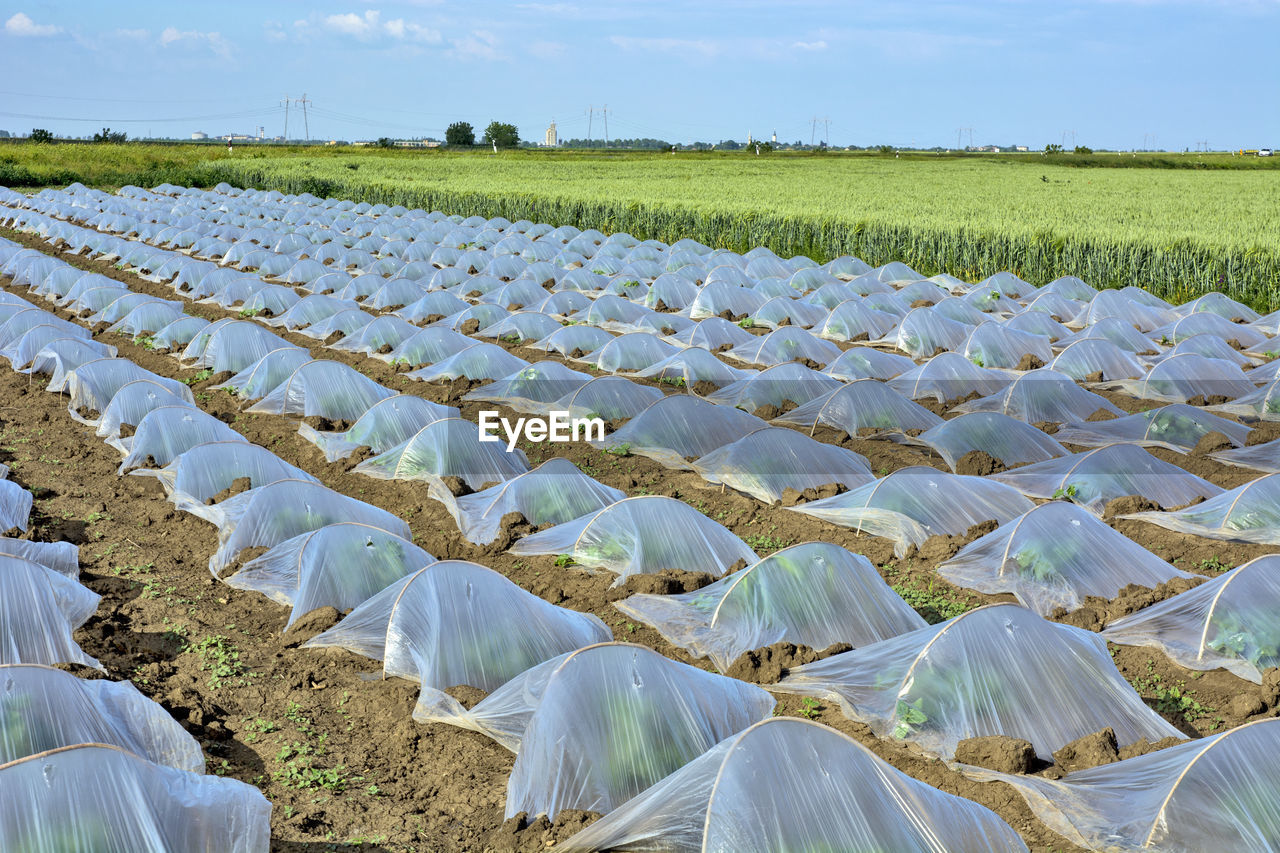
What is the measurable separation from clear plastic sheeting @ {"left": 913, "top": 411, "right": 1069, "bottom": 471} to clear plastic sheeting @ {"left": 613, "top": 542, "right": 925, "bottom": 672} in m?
4.01

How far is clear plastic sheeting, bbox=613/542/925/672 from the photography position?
6.42m

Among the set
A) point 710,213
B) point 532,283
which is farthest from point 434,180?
point 532,283

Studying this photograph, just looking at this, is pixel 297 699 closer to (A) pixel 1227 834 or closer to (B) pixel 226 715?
(B) pixel 226 715

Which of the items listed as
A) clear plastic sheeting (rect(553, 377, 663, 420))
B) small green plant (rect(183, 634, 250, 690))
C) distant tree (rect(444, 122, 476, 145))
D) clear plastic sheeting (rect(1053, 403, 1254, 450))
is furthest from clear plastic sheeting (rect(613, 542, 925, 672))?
distant tree (rect(444, 122, 476, 145))

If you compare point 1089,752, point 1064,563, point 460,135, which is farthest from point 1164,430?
point 460,135

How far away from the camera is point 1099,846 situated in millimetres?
4605

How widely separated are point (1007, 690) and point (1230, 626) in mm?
1926

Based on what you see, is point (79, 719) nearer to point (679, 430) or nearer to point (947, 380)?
point (679, 430)

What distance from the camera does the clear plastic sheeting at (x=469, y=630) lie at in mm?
5910

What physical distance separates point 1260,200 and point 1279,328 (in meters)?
21.1

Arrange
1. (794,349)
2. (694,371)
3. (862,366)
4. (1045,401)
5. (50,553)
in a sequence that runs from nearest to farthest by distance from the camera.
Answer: (50,553), (1045,401), (694,371), (862,366), (794,349)

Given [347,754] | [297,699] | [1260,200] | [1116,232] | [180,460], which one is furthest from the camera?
[1260,200]

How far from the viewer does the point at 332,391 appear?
37.5 ft

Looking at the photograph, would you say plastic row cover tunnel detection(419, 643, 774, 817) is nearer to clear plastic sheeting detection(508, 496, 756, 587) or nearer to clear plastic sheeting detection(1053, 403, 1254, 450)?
clear plastic sheeting detection(508, 496, 756, 587)
